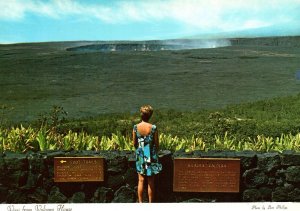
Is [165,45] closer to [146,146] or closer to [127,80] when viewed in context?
[127,80]

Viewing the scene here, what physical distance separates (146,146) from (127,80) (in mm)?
4920

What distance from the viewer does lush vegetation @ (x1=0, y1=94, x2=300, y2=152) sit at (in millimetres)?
7738

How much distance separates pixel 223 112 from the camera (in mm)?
10906

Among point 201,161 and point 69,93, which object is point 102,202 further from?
point 69,93

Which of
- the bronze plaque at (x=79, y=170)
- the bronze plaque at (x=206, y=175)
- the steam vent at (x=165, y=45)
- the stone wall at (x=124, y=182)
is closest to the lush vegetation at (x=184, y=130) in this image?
the bronze plaque at (x=79, y=170)

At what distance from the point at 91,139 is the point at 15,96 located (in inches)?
114

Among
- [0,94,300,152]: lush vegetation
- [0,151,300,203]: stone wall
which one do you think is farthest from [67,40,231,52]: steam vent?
[0,151,300,203]: stone wall

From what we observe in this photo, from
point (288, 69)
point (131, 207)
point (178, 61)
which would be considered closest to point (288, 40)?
point (288, 69)

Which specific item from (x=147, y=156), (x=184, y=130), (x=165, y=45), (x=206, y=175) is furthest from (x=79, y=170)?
(x=165, y=45)

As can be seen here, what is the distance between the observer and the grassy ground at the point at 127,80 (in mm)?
10234

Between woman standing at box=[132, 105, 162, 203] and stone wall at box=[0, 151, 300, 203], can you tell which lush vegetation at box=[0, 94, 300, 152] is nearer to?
stone wall at box=[0, 151, 300, 203]

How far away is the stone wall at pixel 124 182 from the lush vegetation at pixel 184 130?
2.03 ft

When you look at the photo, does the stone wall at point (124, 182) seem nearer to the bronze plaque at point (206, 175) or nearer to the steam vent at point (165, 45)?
the bronze plaque at point (206, 175)

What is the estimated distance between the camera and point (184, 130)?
386 inches
